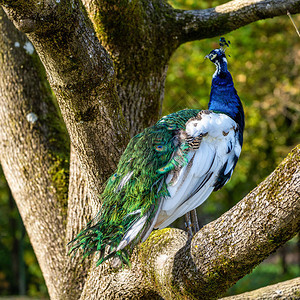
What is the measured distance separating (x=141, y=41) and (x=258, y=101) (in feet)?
15.7

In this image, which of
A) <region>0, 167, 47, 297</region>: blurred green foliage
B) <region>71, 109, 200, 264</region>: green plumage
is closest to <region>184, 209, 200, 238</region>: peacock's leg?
<region>71, 109, 200, 264</region>: green plumage

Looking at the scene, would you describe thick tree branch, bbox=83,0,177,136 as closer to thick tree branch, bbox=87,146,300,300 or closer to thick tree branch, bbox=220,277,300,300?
thick tree branch, bbox=87,146,300,300

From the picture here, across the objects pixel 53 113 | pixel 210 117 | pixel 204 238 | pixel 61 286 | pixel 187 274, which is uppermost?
pixel 53 113

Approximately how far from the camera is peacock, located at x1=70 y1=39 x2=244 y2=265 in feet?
8.14

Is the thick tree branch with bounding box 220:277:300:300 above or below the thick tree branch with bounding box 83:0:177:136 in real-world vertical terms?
below

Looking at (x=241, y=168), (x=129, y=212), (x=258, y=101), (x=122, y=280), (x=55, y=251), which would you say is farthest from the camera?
(x=258, y=101)

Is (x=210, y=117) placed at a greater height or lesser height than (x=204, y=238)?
greater

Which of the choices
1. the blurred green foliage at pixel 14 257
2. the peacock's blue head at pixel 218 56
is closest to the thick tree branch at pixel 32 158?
the peacock's blue head at pixel 218 56

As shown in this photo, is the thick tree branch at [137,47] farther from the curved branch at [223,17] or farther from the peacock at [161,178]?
the peacock at [161,178]

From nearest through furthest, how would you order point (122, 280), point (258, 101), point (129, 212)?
1. point (129, 212)
2. point (122, 280)
3. point (258, 101)

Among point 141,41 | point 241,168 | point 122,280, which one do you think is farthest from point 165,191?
point 241,168

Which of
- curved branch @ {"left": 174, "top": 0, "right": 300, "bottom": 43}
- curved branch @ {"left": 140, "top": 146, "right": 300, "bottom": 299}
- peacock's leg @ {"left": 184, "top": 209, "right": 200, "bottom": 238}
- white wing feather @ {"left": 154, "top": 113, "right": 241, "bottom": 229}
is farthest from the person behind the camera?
curved branch @ {"left": 174, "top": 0, "right": 300, "bottom": 43}

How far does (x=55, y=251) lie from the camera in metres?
3.70

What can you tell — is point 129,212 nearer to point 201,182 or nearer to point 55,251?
point 201,182
